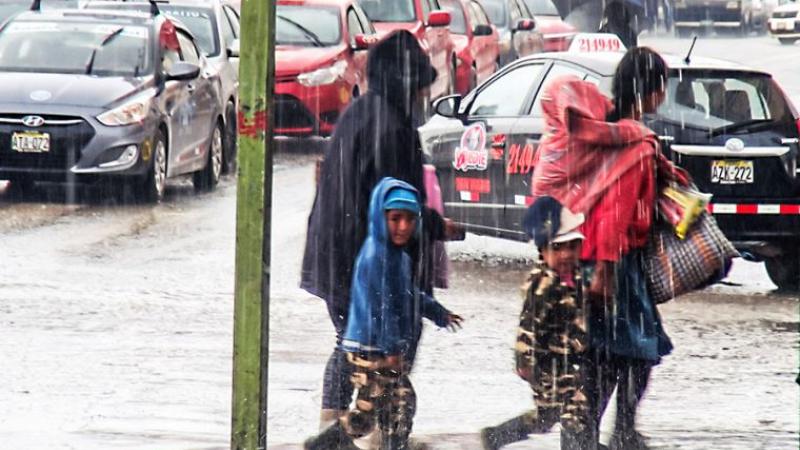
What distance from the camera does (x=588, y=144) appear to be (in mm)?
7262

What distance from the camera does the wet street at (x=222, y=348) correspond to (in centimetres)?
862

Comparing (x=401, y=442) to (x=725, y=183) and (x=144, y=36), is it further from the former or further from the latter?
Result: (x=144, y=36)

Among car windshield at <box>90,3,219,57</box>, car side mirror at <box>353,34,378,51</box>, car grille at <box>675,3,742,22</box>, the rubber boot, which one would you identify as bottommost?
car grille at <box>675,3,742,22</box>

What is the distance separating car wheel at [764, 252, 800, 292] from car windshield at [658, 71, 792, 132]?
3.39 feet

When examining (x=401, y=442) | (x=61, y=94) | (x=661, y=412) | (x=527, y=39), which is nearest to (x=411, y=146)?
(x=401, y=442)

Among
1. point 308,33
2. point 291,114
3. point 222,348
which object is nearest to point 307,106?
point 291,114

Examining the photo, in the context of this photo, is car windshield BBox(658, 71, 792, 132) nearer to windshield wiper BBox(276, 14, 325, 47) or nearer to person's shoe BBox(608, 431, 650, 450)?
person's shoe BBox(608, 431, 650, 450)

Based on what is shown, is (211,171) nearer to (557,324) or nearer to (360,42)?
(360,42)

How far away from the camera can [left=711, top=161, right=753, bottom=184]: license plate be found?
12219 millimetres

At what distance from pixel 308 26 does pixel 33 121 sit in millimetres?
6930

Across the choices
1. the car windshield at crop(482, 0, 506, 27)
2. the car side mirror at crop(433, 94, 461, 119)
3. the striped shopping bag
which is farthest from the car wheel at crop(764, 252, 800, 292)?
the car windshield at crop(482, 0, 506, 27)

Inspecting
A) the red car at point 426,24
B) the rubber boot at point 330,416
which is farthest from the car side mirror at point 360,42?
the rubber boot at point 330,416

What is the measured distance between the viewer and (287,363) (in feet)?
33.4

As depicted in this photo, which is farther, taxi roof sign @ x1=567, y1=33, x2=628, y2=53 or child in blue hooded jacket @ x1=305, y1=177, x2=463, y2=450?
Answer: taxi roof sign @ x1=567, y1=33, x2=628, y2=53
